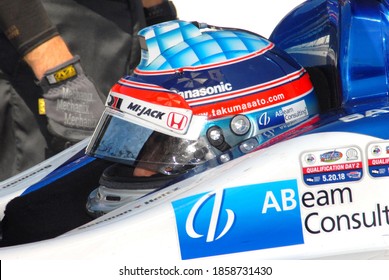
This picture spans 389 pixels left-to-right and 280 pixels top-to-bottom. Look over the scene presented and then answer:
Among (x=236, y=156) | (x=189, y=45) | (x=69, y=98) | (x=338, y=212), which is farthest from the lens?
(x=69, y=98)

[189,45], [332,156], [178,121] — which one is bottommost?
[332,156]

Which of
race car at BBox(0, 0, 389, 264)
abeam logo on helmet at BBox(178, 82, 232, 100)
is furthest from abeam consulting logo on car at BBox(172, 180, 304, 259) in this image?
abeam logo on helmet at BBox(178, 82, 232, 100)

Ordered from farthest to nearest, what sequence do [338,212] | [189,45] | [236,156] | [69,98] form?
[69,98]
[189,45]
[236,156]
[338,212]

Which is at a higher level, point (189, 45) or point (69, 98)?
point (189, 45)

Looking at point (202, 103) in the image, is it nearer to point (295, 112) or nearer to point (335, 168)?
point (295, 112)

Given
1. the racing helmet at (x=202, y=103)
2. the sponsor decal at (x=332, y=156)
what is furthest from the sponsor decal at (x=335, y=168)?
the racing helmet at (x=202, y=103)

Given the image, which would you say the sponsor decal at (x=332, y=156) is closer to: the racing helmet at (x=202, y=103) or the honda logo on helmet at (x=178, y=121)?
the racing helmet at (x=202, y=103)

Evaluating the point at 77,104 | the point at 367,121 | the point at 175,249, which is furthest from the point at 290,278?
the point at 77,104

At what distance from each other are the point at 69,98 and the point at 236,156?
2.71 ft

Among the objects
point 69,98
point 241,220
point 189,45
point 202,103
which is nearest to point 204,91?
point 202,103

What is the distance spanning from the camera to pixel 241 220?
6.43 feet

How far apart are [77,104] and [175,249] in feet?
3.03

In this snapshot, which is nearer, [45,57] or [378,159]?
[378,159]

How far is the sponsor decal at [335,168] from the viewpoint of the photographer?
1.96 meters
